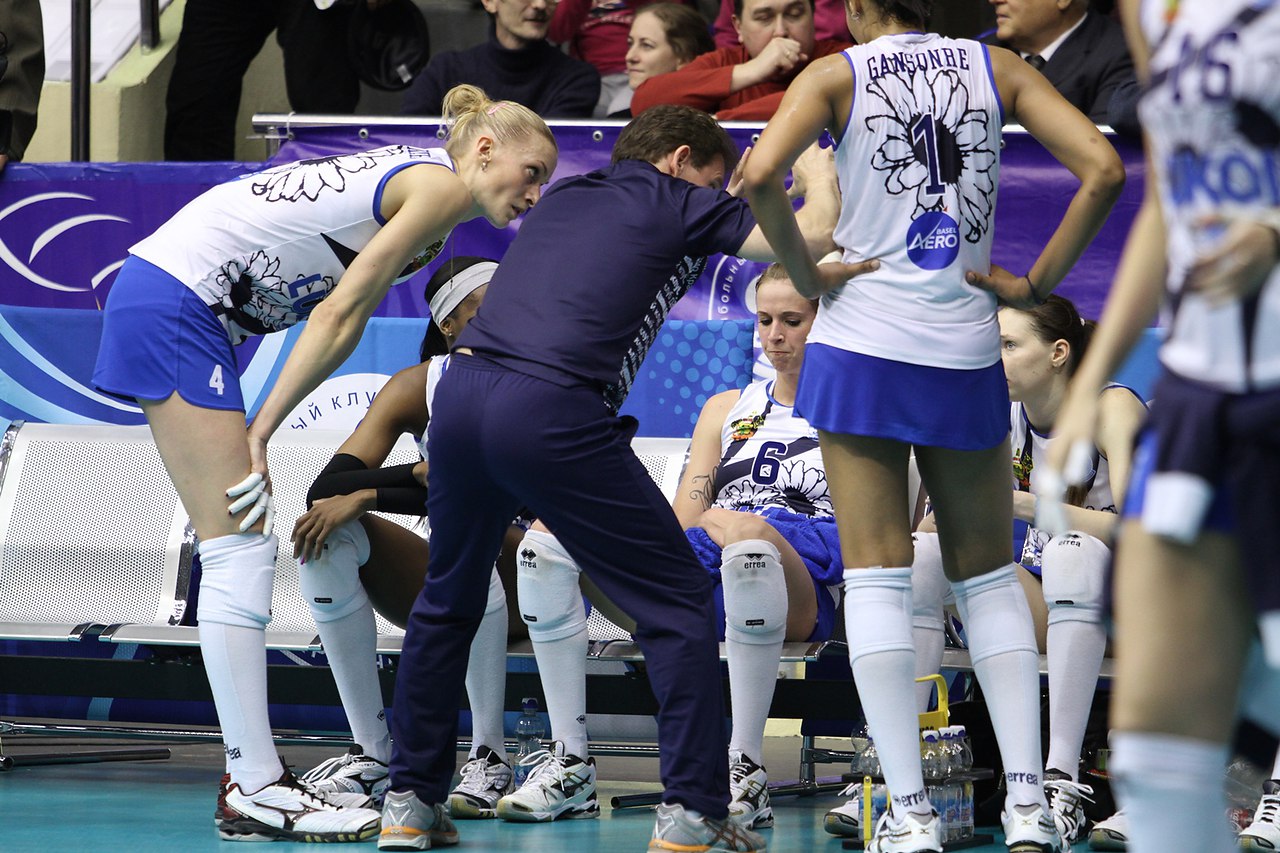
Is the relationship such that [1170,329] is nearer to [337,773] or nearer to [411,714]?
[411,714]

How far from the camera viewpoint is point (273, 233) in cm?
324

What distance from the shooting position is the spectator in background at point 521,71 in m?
6.04

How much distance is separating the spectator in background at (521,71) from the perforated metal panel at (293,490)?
6.10 ft

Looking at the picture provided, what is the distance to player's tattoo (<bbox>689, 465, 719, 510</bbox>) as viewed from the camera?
399 cm

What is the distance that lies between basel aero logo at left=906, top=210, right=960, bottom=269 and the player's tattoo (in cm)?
131

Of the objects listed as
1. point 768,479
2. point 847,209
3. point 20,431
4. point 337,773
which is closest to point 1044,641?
point 768,479

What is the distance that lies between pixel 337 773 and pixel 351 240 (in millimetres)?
1149

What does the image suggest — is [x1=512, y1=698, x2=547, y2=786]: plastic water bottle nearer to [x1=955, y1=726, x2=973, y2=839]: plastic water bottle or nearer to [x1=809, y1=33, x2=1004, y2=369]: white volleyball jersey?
[x1=955, y1=726, x2=973, y2=839]: plastic water bottle

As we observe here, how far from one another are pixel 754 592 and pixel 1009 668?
0.62m

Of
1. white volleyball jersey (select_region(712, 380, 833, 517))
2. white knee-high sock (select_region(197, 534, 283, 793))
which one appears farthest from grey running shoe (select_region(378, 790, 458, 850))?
white volleyball jersey (select_region(712, 380, 833, 517))

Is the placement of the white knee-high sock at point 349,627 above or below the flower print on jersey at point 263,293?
below

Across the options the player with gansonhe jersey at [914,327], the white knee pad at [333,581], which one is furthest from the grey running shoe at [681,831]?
the white knee pad at [333,581]

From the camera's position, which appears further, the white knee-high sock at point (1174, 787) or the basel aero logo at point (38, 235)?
the basel aero logo at point (38, 235)

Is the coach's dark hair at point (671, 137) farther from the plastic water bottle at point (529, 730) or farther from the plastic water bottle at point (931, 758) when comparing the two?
the plastic water bottle at point (529, 730)
